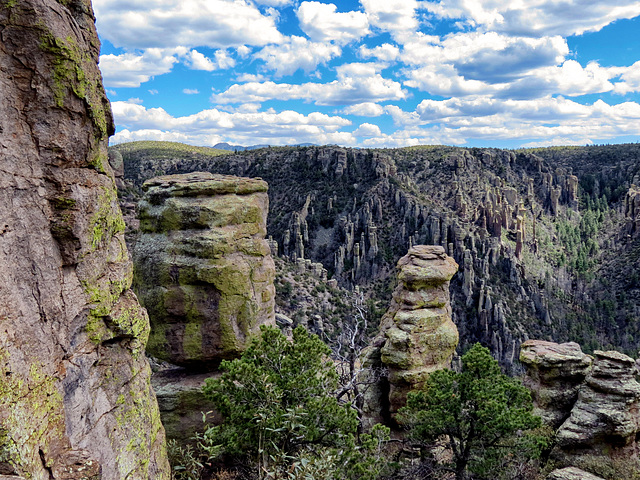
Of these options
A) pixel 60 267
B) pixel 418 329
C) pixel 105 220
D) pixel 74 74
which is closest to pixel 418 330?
pixel 418 329

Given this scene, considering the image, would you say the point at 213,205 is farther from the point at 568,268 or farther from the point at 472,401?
the point at 568,268

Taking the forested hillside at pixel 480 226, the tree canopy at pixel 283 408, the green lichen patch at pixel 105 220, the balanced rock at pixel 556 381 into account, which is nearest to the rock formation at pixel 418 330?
the balanced rock at pixel 556 381

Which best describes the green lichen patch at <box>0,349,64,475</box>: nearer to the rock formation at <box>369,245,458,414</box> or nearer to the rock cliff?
the rock formation at <box>369,245,458,414</box>

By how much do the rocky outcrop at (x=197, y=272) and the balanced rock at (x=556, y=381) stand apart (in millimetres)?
11015

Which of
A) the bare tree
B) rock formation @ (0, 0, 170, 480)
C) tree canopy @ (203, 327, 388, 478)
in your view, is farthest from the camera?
the bare tree

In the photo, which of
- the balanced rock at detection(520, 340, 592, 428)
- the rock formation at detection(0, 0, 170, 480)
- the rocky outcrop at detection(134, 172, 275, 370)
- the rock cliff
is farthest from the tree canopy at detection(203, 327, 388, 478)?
the balanced rock at detection(520, 340, 592, 428)

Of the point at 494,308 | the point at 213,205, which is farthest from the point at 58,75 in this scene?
the point at 494,308

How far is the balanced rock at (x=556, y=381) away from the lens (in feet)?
52.7

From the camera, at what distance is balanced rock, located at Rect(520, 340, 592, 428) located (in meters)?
16.1

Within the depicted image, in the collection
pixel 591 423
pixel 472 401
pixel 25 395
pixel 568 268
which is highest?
pixel 25 395

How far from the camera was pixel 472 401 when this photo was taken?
1302cm

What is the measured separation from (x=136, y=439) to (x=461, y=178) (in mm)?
99238

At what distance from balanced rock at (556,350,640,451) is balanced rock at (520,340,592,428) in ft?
2.80

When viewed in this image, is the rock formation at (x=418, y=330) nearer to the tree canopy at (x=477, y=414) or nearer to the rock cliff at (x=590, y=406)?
the tree canopy at (x=477, y=414)
